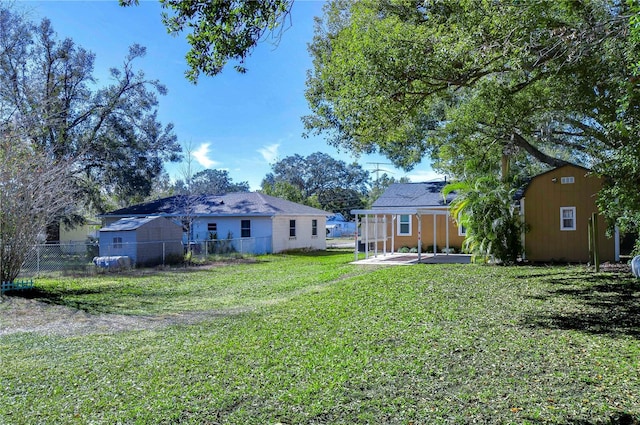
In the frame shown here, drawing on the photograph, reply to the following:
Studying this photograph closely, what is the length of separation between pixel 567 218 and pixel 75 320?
1544 cm

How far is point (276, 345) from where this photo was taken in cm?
610

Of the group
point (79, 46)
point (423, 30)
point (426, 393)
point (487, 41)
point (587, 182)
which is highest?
point (79, 46)

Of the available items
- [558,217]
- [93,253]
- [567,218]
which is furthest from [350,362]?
[93,253]

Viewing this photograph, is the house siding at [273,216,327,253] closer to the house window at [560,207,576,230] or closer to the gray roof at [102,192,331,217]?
the gray roof at [102,192,331,217]

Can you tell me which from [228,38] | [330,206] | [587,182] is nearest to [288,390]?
[228,38]

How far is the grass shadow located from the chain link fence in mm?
11961

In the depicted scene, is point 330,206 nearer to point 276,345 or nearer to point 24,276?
point 24,276

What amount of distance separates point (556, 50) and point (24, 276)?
15.0 metres

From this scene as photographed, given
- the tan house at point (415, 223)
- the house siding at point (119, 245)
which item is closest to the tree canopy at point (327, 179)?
the tan house at point (415, 223)

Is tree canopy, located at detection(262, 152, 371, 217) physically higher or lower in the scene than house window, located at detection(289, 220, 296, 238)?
higher

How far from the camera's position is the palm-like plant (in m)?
15.0

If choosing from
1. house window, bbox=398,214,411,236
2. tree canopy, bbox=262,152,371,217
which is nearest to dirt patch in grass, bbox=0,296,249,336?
house window, bbox=398,214,411,236

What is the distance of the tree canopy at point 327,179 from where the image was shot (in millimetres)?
67812

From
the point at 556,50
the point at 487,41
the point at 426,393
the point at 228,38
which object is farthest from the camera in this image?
the point at 556,50
